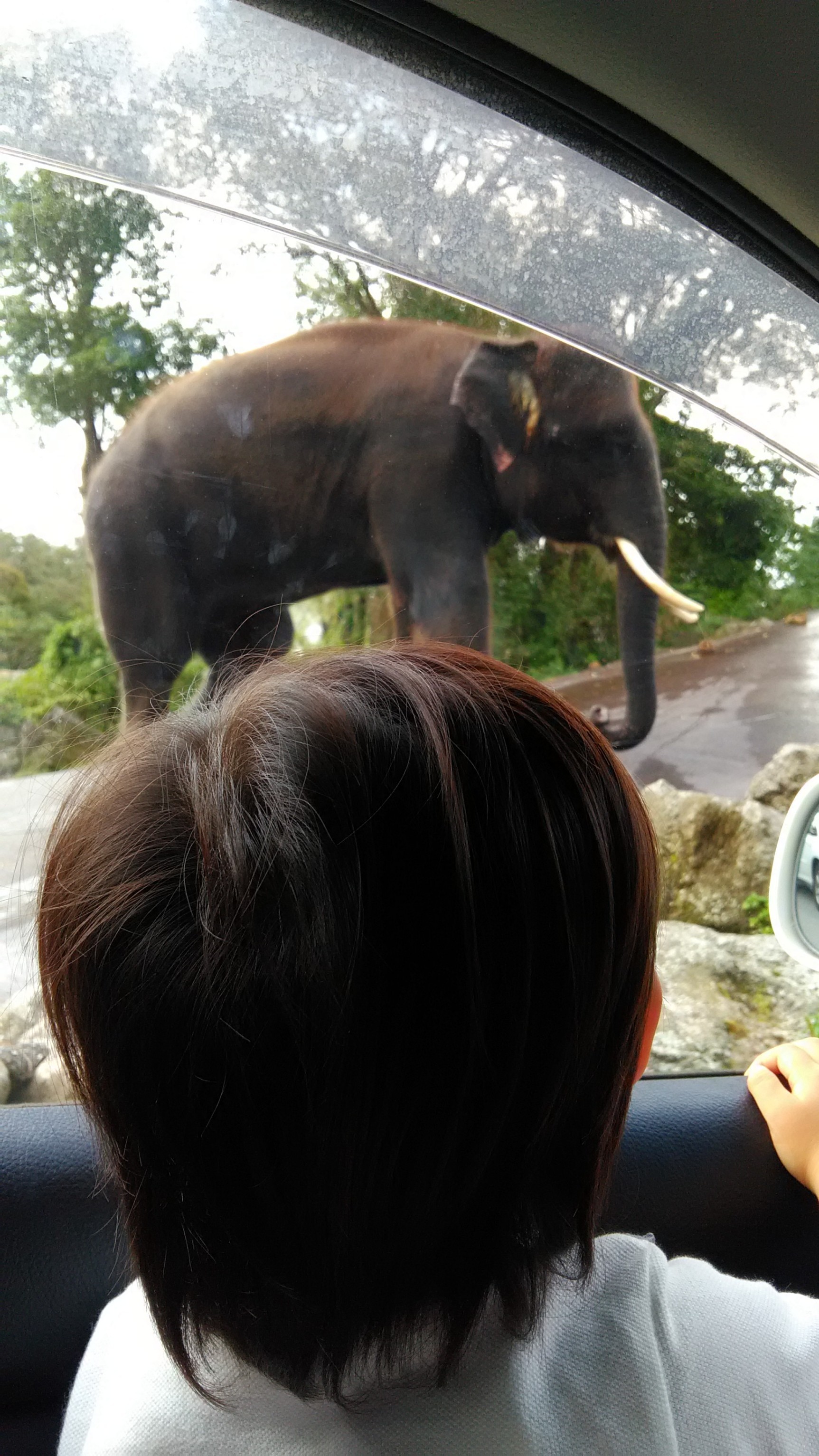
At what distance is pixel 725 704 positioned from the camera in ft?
6.88

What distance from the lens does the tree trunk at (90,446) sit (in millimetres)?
1589

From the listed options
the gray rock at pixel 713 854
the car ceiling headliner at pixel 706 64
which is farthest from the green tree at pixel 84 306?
the gray rock at pixel 713 854

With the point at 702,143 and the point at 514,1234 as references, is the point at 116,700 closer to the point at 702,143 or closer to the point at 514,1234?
the point at 702,143

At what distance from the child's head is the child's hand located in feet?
1.55

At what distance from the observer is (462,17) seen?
951 mm

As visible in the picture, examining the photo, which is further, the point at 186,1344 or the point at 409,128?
the point at 409,128

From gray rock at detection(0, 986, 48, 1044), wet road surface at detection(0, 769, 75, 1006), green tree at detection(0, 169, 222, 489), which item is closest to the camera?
wet road surface at detection(0, 769, 75, 1006)

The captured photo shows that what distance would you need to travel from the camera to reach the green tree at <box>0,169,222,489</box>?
1.38 metres

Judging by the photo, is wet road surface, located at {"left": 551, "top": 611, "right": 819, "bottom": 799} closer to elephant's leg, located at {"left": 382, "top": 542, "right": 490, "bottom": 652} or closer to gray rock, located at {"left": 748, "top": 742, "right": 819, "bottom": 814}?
gray rock, located at {"left": 748, "top": 742, "right": 819, "bottom": 814}

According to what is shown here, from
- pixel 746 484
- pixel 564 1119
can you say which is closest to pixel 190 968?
pixel 564 1119

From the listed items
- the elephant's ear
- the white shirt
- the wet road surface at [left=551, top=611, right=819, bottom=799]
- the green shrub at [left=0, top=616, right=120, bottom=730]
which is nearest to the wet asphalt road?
the wet road surface at [left=551, top=611, right=819, bottom=799]

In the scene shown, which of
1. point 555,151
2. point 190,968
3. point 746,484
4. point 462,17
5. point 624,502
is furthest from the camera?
point 624,502

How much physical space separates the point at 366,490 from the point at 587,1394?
1.82 metres

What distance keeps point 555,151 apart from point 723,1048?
1.18 meters
